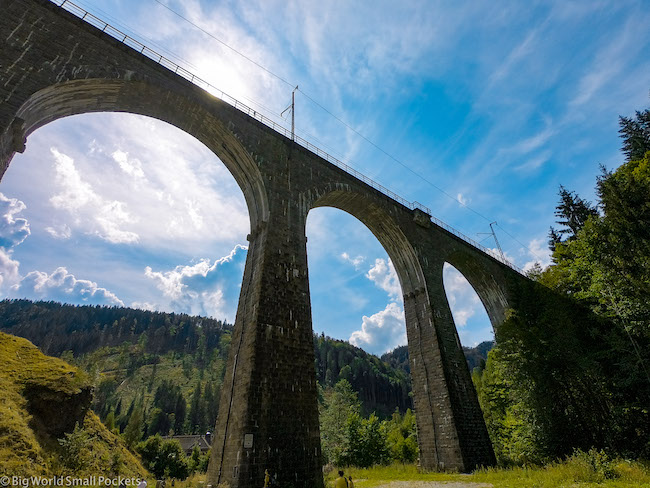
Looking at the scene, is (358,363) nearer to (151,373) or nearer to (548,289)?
(151,373)

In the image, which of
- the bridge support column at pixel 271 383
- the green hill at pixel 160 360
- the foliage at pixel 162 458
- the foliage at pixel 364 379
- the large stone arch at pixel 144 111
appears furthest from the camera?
the foliage at pixel 364 379

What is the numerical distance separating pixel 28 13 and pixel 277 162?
1074 cm

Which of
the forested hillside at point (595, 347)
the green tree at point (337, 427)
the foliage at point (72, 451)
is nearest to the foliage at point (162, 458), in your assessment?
the green tree at point (337, 427)

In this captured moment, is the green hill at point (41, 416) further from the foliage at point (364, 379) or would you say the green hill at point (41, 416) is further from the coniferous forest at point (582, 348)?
the foliage at point (364, 379)

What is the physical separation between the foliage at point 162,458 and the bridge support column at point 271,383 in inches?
1660

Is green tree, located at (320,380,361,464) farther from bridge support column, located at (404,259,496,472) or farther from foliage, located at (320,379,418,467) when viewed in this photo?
bridge support column, located at (404,259,496,472)

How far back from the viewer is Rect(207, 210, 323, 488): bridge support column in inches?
400

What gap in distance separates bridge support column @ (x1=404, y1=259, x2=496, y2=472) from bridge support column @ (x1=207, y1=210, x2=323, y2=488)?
874 centimetres

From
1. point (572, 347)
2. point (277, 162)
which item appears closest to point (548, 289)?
point (572, 347)

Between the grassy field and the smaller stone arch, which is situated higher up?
the smaller stone arch

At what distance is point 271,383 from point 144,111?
13.5m

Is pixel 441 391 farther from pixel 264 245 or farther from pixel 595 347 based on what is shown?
pixel 264 245

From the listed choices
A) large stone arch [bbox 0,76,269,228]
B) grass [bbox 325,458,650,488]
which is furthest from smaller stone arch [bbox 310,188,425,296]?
grass [bbox 325,458,650,488]

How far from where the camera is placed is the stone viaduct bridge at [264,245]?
35.0 feet
